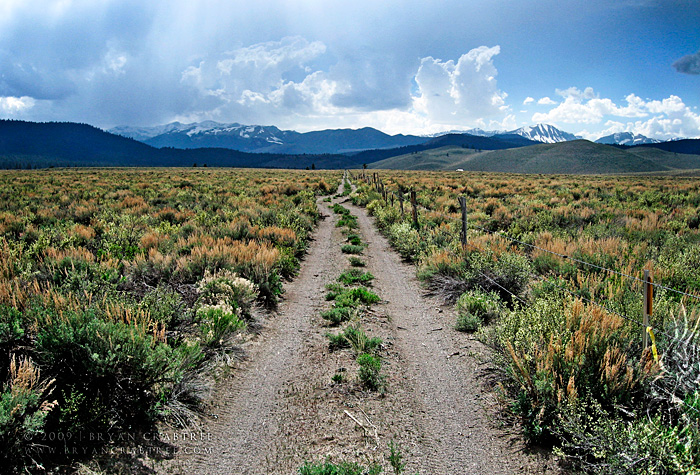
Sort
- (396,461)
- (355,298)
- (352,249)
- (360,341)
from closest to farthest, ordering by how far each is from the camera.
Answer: (396,461) → (360,341) → (355,298) → (352,249)

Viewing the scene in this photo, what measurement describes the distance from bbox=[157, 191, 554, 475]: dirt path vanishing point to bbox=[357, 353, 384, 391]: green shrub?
13 centimetres

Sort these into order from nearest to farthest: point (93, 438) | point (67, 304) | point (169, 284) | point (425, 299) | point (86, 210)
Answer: point (93, 438) → point (67, 304) → point (169, 284) → point (425, 299) → point (86, 210)

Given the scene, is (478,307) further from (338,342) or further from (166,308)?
(166,308)

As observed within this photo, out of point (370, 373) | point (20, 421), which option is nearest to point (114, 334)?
point (20, 421)

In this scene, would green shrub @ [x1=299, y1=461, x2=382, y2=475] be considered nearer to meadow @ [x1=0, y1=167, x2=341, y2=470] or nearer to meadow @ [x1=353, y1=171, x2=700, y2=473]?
meadow @ [x1=0, y1=167, x2=341, y2=470]

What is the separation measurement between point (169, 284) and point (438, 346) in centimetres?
501

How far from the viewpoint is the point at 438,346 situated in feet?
18.6

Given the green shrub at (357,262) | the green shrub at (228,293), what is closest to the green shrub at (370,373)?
the green shrub at (228,293)

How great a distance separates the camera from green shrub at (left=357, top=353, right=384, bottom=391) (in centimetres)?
452

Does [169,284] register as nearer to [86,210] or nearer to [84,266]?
[84,266]

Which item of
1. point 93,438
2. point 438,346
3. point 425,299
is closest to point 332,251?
point 425,299

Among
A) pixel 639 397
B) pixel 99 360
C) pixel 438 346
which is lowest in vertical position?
pixel 438 346

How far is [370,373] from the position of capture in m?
4.57

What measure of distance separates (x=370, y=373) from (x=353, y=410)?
1.85 ft
